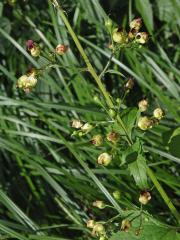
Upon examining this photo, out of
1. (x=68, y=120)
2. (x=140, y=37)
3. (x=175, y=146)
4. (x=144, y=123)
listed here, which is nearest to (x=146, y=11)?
(x=68, y=120)

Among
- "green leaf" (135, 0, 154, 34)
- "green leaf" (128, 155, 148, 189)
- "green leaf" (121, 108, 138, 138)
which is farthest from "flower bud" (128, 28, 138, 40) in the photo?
"green leaf" (135, 0, 154, 34)

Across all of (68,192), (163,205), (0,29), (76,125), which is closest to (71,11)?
(0,29)

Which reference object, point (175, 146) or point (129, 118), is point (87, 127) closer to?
point (129, 118)

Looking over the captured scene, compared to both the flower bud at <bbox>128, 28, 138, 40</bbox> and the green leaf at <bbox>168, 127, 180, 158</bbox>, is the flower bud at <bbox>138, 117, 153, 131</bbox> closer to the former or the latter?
the flower bud at <bbox>128, 28, 138, 40</bbox>

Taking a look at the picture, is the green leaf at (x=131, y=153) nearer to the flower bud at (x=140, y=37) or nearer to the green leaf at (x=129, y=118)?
the green leaf at (x=129, y=118)

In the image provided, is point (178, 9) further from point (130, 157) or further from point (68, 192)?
point (130, 157)

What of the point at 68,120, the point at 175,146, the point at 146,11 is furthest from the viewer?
the point at 146,11
